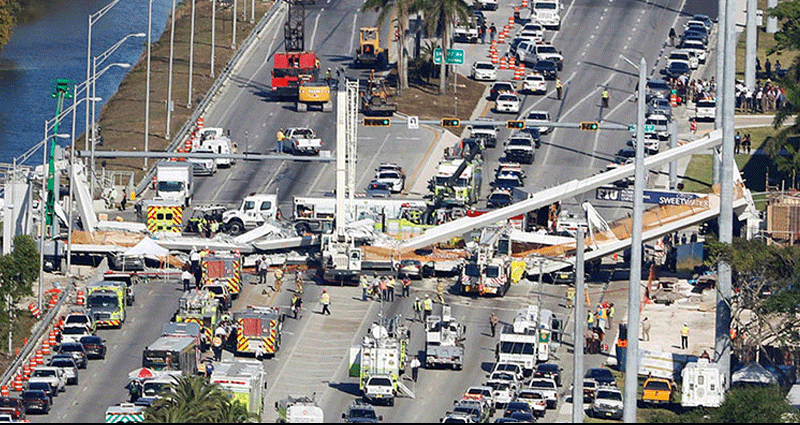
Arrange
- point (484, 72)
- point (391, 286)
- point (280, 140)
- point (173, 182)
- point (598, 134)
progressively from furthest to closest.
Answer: point (484, 72) < point (598, 134) < point (280, 140) < point (173, 182) < point (391, 286)

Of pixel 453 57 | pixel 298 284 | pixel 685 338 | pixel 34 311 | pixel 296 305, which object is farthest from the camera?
pixel 453 57

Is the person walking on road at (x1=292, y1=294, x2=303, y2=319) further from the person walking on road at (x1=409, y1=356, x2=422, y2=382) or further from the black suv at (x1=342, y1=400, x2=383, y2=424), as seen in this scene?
A: the black suv at (x1=342, y1=400, x2=383, y2=424)

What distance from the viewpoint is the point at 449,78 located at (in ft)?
575

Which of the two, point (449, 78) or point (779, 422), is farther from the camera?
point (449, 78)

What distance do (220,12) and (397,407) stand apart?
99.5 meters

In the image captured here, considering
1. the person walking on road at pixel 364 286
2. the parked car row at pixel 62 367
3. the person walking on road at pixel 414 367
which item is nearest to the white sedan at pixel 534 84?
the person walking on road at pixel 364 286

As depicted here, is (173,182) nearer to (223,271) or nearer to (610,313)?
(223,271)

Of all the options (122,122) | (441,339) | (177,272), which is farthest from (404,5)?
(441,339)

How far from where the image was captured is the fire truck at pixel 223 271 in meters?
121

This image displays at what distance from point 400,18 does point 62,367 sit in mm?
68351

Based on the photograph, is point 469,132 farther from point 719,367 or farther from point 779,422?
point 779,422

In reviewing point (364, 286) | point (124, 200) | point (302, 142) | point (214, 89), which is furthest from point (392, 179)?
point (214, 89)

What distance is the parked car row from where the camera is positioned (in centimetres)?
9906

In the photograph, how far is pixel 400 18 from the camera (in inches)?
6580
